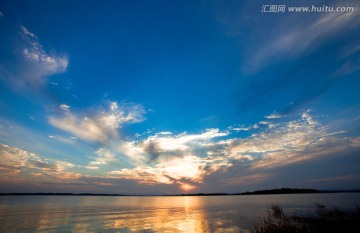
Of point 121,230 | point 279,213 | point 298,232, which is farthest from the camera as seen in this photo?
point 279,213

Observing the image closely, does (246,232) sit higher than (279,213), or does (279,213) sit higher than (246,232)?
(279,213)

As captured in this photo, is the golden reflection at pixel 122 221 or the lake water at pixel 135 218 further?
the lake water at pixel 135 218

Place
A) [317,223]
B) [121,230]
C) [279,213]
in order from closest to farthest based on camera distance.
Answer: [317,223], [121,230], [279,213]

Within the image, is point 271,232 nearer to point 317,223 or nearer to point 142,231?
point 317,223

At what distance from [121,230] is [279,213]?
27.7 m

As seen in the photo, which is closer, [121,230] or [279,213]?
[121,230]

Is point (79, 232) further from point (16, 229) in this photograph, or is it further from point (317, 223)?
point (317, 223)

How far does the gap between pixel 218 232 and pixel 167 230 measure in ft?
23.8

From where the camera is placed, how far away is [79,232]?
27734mm

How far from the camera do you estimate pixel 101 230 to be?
29453mm

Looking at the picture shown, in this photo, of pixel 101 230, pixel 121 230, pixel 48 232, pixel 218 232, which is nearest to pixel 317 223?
pixel 218 232

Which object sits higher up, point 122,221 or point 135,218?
point 135,218

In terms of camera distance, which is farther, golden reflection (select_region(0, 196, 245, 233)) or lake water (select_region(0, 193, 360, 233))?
lake water (select_region(0, 193, 360, 233))

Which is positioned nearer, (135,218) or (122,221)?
(122,221)
